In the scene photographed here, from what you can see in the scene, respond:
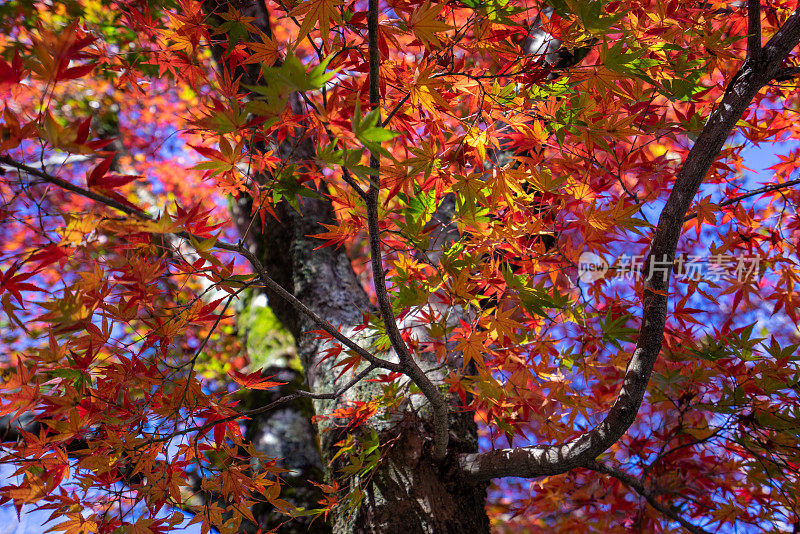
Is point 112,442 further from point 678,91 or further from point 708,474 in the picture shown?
point 708,474

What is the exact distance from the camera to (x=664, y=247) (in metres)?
1.15

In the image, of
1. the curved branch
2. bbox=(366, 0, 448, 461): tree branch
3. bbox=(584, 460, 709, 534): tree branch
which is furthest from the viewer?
bbox=(584, 460, 709, 534): tree branch

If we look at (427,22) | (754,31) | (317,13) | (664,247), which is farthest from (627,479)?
(317,13)

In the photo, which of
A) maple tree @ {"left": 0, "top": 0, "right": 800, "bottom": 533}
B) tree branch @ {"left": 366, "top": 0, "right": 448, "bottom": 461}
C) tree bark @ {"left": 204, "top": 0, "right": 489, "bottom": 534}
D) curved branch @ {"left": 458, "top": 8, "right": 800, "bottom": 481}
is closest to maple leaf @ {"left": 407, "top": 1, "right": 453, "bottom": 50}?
maple tree @ {"left": 0, "top": 0, "right": 800, "bottom": 533}

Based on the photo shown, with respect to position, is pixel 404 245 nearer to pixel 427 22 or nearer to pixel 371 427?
pixel 427 22

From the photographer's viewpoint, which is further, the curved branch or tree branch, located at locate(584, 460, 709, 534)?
tree branch, located at locate(584, 460, 709, 534)

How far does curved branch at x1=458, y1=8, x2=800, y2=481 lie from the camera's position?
3.33ft

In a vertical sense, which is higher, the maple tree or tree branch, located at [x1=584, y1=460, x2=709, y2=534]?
the maple tree

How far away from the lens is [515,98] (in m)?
1.10

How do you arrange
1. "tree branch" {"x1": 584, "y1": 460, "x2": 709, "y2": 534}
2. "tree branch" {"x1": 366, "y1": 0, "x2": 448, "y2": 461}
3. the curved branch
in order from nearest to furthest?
"tree branch" {"x1": 366, "y1": 0, "x2": 448, "y2": 461} < the curved branch < "tree branch" {"x1": 584, "y1": 460, "x2": 709, "y2": 534}

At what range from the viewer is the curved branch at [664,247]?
1.02m

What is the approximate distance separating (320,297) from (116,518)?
107cm

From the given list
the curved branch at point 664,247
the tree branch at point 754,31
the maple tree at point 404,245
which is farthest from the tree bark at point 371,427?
the tree branch at point 754,31

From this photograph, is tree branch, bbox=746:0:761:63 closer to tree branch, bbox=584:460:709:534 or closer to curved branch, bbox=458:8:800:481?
curved branch, bbox=458:8:800:481
